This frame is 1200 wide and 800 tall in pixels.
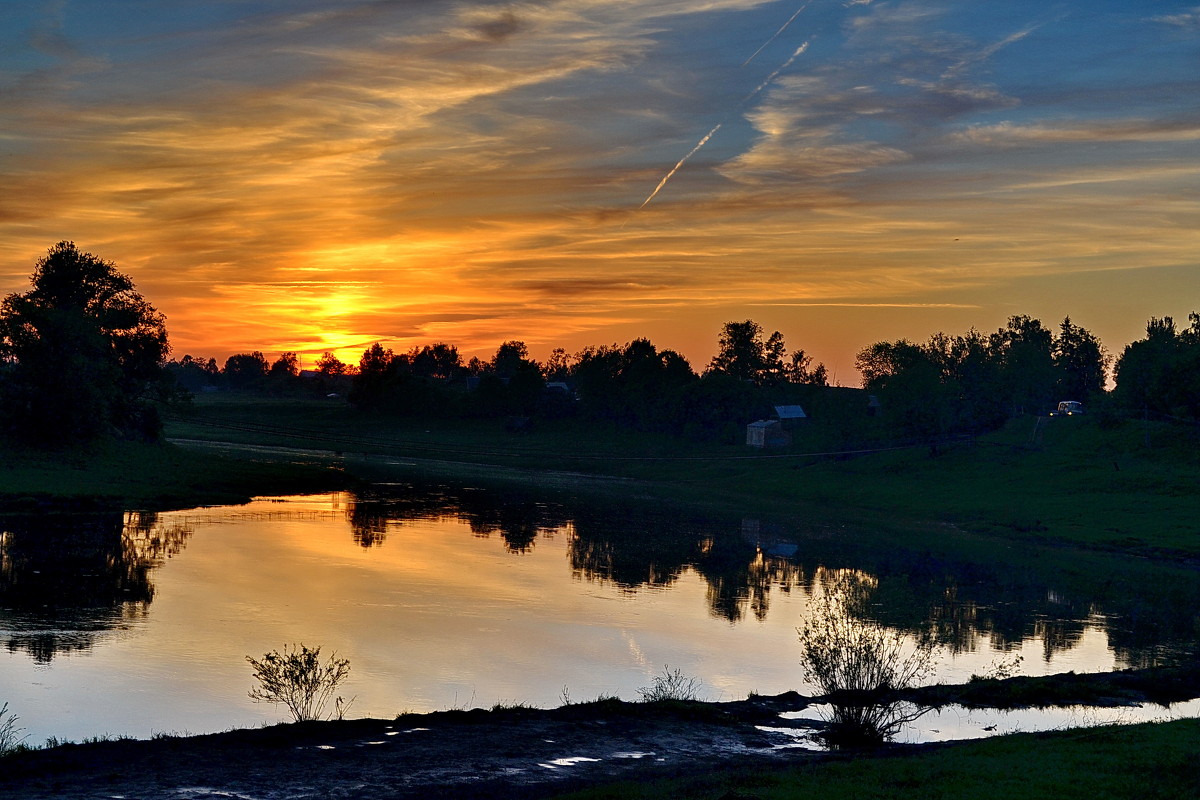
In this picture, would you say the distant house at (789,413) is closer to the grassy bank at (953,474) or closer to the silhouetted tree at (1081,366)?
the grassy bank at (953,474)

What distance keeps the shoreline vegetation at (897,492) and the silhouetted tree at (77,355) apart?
2871 millimetres

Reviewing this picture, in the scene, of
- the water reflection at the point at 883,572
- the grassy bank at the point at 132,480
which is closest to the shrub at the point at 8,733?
the water reflection at the point at 883,572

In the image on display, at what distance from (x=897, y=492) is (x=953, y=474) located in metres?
6.98

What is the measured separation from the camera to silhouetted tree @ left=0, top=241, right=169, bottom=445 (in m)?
83.4

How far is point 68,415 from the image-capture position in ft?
275

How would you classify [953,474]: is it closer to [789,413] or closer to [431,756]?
[789,413]

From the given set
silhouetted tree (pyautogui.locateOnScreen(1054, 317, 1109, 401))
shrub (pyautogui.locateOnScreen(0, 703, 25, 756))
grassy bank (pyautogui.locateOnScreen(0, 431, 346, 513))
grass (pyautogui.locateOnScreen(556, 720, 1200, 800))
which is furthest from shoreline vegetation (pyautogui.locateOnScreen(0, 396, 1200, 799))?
silhouetted tree (pyautogui.locateOnScreen(1054, 317, 1109, 401))

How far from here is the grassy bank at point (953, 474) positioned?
→ 251 feet

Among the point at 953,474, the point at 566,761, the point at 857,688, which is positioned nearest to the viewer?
the point at 566,761

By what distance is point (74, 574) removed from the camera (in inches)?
1801

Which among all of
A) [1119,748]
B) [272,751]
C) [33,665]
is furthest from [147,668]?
[1119,748]

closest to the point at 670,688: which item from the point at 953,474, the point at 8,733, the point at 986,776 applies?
the point at 986,776

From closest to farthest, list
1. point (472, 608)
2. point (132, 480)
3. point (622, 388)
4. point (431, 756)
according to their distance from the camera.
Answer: point (431, 756)
point (472, 608)
point (132, 480)
point (622, 388)

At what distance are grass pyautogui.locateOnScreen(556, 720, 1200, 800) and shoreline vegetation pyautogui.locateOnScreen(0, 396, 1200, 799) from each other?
6cm
